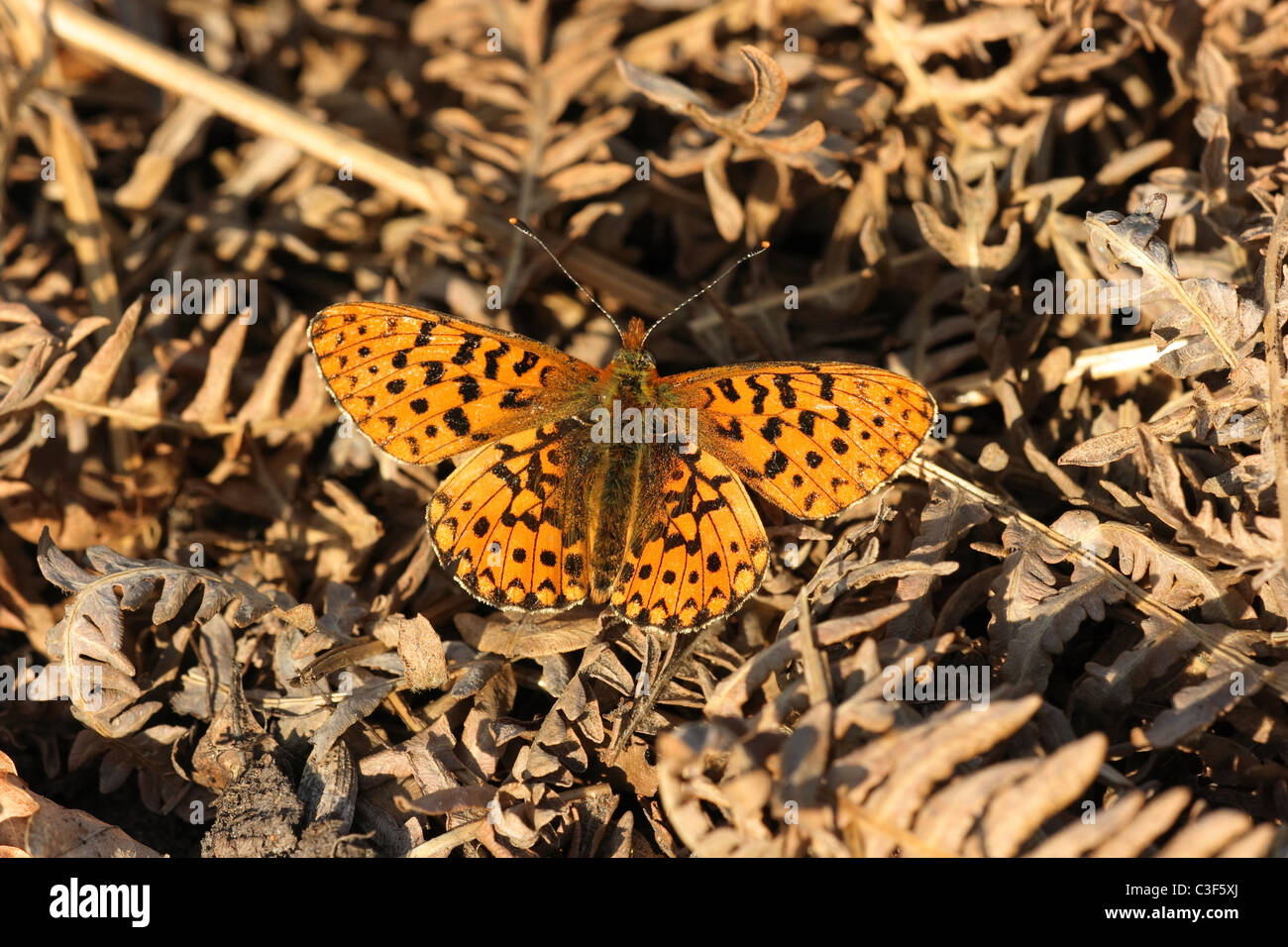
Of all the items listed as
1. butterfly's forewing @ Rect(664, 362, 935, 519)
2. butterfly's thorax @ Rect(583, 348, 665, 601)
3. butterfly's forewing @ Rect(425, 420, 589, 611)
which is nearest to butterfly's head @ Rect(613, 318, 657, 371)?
butterfly's thorax @ Rect(583, 348, 665, 601)

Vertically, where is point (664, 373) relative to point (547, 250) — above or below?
below

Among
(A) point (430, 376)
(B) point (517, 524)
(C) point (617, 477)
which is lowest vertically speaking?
(B) point (517, 524)

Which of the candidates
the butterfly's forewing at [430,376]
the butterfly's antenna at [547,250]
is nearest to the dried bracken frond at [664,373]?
the butterfly's antenna at [547,250]

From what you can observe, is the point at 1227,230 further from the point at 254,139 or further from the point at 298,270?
the point at 254,139

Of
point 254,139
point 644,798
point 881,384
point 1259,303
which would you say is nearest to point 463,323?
point 881,384

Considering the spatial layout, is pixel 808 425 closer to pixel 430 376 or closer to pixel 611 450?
pixel 611 450

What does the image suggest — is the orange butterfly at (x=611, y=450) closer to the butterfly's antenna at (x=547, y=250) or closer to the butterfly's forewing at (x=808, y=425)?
the butterfly's forewing at (x=808, y=425)

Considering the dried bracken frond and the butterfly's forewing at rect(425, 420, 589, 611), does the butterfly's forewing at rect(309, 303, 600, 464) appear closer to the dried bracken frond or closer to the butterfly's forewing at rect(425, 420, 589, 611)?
the butterfly's forewing at rect(425, 420, 589, 611)

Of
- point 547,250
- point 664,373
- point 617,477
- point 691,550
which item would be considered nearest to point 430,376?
point 617,477
